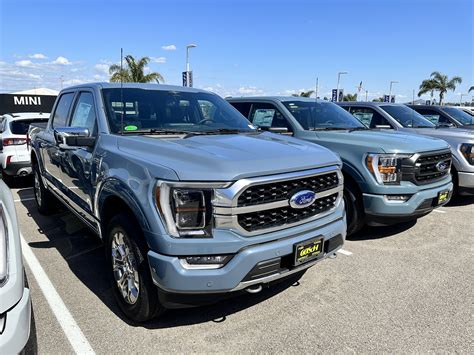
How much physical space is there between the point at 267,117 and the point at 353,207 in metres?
2.17

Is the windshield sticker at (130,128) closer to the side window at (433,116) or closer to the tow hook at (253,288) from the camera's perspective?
the tow hook at (253,288)

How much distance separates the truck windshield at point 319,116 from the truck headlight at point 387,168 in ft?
4.57

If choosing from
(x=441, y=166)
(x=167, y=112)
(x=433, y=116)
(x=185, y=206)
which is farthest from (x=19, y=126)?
(x=433, y=116)

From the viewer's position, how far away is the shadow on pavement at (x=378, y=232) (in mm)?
5152

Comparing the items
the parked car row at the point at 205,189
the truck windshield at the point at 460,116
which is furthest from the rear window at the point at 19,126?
the truck windshield at the point at 460,116

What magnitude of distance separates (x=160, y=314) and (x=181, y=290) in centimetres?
52

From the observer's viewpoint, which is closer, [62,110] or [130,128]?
[130,128]

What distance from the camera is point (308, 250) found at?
9.57 feet

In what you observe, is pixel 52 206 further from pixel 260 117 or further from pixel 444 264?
pixel 444 264

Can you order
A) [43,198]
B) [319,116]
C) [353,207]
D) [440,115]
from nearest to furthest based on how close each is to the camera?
[353,207]
[43,198]
[319,116]
[440,115]

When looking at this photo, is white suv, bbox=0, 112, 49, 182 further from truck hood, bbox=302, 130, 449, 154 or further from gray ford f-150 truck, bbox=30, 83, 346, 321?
truck hood, bbox=302, 130, 449, 154

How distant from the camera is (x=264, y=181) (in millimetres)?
2639

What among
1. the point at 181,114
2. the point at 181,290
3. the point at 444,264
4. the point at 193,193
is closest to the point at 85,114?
the point at 181,114

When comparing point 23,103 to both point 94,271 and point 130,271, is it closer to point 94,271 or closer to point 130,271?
point 94,271
